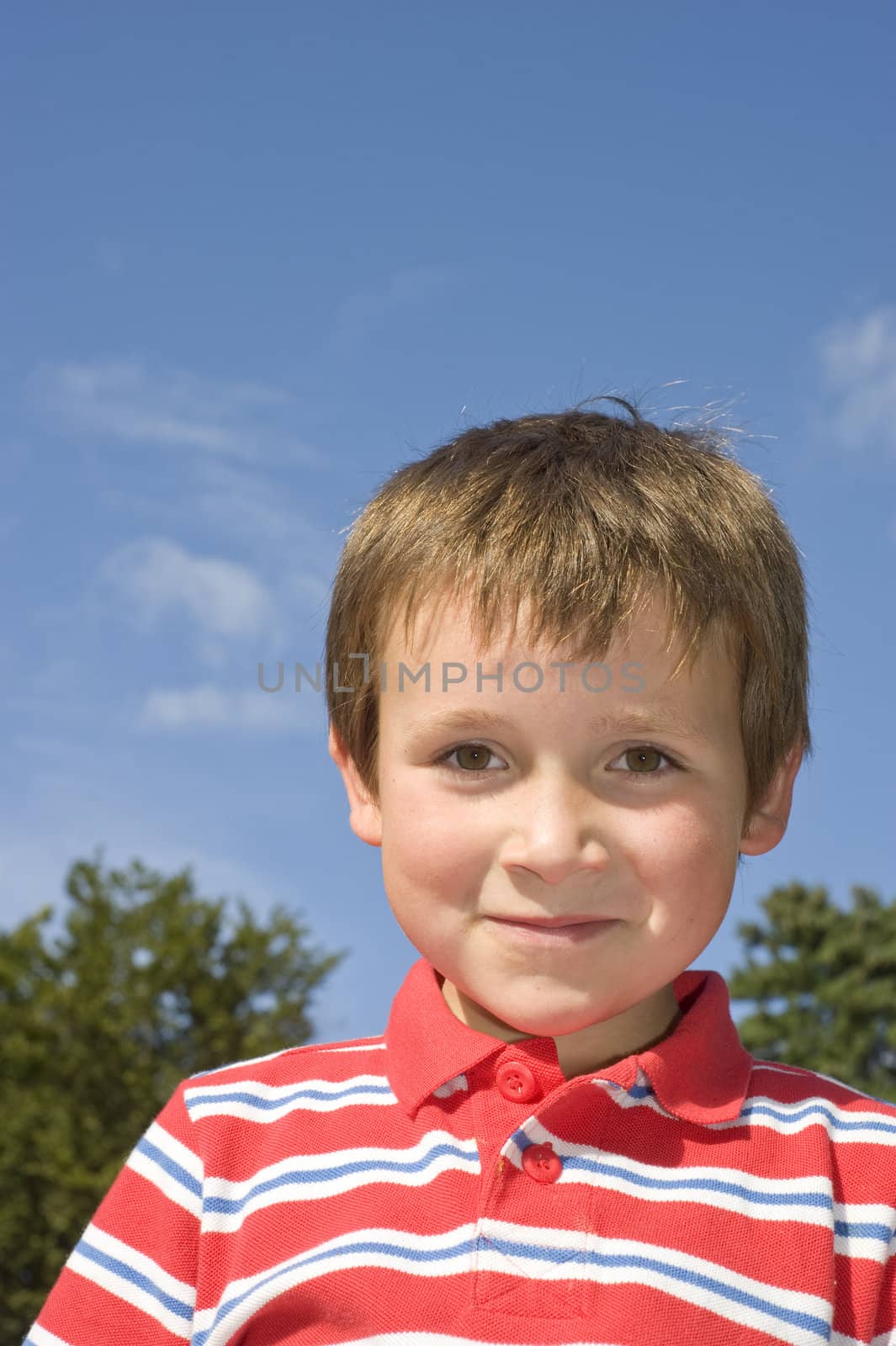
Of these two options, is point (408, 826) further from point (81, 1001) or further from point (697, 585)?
point (81, 1001)

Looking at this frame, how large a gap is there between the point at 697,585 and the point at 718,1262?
1170 mm

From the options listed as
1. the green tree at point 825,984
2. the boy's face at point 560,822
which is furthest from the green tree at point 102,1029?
the boy's face at point 560,822

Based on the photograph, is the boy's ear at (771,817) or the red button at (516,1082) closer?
the red button at (516,1082)

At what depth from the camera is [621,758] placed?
240cm

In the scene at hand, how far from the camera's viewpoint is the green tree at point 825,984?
18734 millimetres

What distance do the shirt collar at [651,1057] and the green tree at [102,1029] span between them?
1010 cm

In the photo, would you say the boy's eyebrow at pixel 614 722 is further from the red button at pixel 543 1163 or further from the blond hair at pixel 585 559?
the red button at pixel 543 1163

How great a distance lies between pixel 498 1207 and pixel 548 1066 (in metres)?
0.27

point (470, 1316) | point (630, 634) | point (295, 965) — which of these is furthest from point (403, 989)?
point (295, 965)

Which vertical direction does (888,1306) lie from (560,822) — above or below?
below

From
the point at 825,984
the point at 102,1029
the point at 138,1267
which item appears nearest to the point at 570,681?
the point at 138,1267

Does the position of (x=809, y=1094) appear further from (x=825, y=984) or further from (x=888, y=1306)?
(x=825, y=984)

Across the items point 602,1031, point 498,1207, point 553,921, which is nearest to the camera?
point 498,1207

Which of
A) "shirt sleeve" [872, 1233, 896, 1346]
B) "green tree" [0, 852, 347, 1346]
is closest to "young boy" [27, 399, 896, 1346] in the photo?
"shirt sleeve" [872, 1233, 896, 1346]
